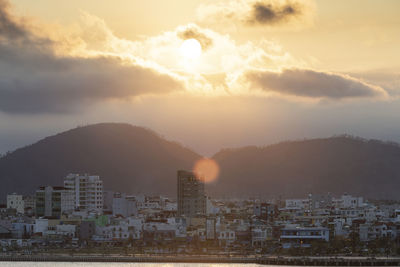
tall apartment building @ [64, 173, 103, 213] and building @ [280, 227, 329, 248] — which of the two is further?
tall apartment building @ [64, 173, 103, 213]

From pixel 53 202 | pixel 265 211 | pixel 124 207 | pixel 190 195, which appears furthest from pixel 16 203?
pixel 265 211

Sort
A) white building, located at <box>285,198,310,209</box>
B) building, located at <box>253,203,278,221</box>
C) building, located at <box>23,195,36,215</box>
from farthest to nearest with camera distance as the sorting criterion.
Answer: white building, located at <box>285,198,310,209</box>, building, located at <box>23,195,36,215</box>, building, located at <box>253,203,278,221</box>

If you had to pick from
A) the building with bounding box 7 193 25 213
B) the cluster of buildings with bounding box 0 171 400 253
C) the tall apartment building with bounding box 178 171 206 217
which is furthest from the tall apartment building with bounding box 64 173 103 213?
the building with bounding box 7 193 25 213

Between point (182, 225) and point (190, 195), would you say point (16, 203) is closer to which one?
point (190, 195)

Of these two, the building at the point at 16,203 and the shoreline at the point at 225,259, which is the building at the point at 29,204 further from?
the shoreline at the point at 225,259

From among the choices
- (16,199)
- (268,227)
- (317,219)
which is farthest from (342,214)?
(16,199)

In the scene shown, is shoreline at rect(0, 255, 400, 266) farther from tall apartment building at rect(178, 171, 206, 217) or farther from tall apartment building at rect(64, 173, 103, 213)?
tall apartment building at rect(178, 171, 206, 217)

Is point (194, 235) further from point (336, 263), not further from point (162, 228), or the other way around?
point (336, 263)
